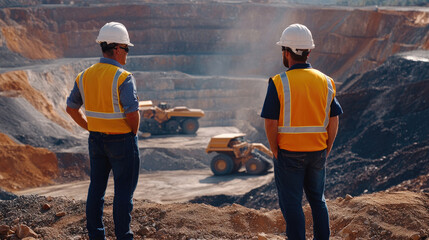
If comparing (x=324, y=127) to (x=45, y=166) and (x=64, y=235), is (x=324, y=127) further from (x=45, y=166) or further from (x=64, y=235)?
(x=45, y=166)

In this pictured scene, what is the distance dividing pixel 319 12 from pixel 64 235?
3477 centimetres

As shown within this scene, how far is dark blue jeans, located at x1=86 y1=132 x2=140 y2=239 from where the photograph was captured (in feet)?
14.1

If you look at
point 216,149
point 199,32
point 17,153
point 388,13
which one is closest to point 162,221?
point 216,149

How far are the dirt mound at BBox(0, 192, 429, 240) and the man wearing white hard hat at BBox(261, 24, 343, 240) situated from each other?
1.12 m

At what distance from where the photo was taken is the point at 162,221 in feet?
18.7

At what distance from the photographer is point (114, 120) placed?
14.0ft

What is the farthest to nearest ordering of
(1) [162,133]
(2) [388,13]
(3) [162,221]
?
(2) [388,13], (1) [162,133], (3) [162,221]

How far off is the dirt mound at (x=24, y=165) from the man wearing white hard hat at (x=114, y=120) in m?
12.8

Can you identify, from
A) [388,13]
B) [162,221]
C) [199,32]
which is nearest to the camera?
[162,221]

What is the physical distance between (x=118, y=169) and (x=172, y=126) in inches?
835

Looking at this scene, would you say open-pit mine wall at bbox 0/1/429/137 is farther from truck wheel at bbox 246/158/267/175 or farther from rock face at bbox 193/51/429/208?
truck wheel at bbox 246/158/267/175

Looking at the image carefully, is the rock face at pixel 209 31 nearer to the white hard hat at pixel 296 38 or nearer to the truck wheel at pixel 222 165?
the truck wheel at pixel 222 165

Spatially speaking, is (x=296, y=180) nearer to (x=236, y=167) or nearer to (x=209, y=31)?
(x=236, y=167)

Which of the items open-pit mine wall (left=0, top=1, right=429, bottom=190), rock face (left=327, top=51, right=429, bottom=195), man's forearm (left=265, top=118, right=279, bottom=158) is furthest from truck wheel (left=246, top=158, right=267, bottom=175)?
man's forearm (left=265, top=118, right=279, bottom=158)
